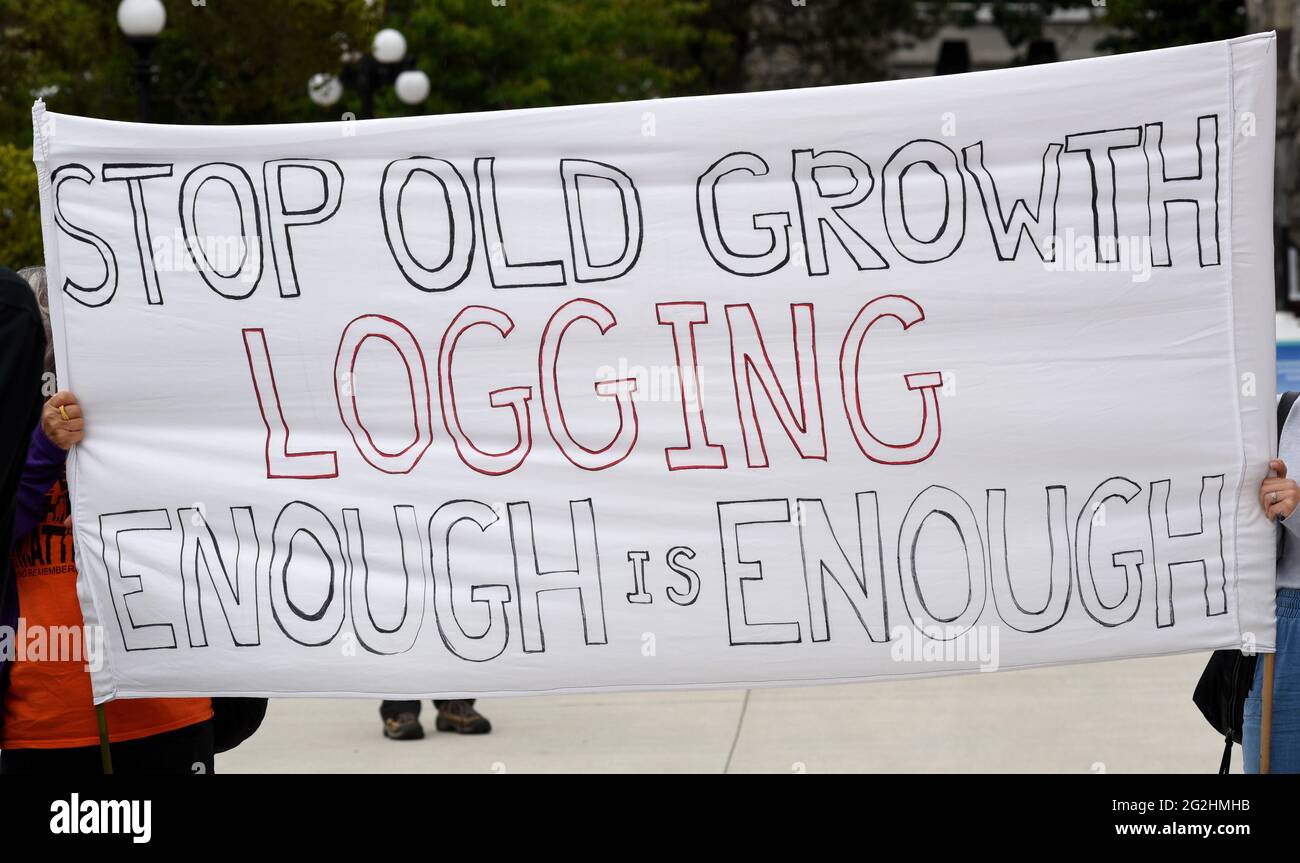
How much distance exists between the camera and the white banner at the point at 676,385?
3605mm

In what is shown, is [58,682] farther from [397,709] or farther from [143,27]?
[143,27]

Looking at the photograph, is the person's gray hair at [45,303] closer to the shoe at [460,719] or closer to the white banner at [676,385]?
the white banner at [676,385]

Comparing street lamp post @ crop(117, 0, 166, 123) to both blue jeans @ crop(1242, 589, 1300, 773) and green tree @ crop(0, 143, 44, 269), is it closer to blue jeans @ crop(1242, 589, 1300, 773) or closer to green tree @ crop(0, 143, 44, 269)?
green tree @ crop(0, 143, 44, 269)

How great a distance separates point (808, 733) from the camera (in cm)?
673

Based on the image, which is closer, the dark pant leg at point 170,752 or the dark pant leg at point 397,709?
the dark pant leg at point 170,752

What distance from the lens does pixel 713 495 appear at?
3.70m

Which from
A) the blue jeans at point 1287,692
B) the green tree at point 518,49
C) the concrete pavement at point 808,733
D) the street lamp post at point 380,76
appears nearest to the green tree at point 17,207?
the street lamp post at point 380,76

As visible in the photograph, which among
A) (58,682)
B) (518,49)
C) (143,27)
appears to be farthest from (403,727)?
(518,49)

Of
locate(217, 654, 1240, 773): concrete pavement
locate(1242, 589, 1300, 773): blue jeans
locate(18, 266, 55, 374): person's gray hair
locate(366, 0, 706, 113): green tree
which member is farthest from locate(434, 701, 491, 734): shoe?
locate(366, 0, 706, 113): green tree

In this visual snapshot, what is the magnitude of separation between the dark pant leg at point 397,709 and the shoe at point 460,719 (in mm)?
117
